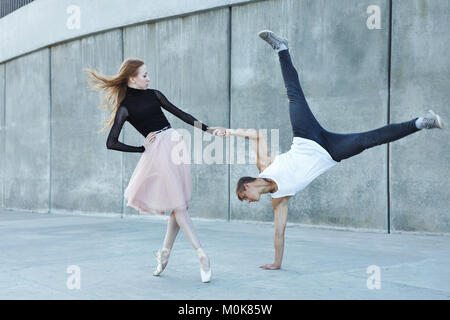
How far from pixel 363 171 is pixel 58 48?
897cm

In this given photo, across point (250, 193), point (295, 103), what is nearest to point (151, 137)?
point (250, 193)

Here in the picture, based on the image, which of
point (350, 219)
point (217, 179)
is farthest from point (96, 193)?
point (350, 219)

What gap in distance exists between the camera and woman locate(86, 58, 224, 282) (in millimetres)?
5105

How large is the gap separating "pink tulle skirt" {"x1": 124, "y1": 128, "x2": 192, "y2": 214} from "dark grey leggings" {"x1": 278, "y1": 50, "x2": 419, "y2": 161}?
119 cm

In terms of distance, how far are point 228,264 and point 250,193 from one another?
1.27 metres

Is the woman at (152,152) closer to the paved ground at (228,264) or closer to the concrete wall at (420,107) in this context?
the paved ground at (228,264)

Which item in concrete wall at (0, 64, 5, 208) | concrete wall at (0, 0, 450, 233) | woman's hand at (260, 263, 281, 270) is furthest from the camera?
concrete wall at (0, 64, 5, 208)

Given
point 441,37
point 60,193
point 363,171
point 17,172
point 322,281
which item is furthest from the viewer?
point 17,172

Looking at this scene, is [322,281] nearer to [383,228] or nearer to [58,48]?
[383,228]

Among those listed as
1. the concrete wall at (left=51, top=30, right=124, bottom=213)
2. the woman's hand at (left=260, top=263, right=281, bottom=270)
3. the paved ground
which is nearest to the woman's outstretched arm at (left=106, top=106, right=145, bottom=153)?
the paved ground

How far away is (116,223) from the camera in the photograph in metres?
10.9

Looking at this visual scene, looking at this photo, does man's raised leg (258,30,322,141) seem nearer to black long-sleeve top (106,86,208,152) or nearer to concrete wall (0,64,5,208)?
black long-sleeve top (106,86,208,152)

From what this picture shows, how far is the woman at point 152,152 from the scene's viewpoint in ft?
16.8

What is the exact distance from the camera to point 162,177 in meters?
5.12
